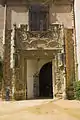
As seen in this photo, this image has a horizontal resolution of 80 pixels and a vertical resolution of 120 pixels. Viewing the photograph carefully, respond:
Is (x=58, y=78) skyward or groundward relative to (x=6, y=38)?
groundward

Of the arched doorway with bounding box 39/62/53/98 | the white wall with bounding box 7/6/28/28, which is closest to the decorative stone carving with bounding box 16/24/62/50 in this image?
the white wall with bounding box 7/6/28/28

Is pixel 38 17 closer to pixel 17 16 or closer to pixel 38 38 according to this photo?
pixel 17 16

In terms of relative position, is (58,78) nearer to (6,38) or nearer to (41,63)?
(41,63)

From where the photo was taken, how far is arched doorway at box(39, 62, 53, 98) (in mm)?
13469

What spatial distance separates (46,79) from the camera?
44.2 ft

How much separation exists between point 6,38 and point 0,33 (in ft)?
1.57

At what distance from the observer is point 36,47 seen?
1191 cm

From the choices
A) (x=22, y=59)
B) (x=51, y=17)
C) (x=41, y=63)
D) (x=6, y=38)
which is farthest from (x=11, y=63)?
(x=51, y=17)

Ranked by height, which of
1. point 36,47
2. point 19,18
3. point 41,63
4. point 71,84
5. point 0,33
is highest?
point 19,18

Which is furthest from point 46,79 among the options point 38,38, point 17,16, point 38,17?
point 17,16

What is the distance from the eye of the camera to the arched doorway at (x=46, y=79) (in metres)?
13.5

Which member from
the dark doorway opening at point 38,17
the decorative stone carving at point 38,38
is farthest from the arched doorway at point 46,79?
the dark doorway opening at point 38,17

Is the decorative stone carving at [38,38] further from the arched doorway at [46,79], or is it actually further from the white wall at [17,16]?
the arched doorway at [46,79]

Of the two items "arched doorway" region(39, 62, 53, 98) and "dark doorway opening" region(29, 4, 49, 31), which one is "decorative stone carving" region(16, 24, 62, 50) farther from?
"arched doorway" region(39, 62, 53, 98)
